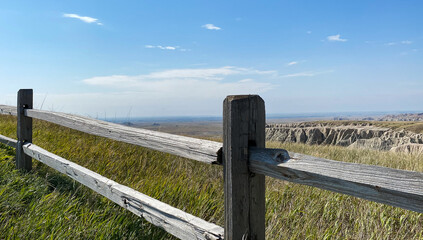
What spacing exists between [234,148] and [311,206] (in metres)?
2.73

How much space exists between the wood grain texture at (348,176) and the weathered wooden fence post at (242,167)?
0.09 meters

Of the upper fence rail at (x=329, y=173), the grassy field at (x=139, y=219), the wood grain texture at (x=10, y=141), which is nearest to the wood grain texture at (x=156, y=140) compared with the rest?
the upper fence rail at (x=329, y=173)

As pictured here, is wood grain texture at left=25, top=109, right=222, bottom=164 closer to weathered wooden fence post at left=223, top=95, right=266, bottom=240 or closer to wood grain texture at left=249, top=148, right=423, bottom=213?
weathered wooden fence post at left=223, top=95, right=266, bottom=240

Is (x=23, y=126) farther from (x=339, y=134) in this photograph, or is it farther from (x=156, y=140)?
(x=339, y=134)

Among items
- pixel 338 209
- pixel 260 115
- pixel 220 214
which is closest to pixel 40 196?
pixel 220 214

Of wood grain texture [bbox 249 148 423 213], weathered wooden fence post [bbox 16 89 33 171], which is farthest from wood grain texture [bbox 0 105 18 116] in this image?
wood grain texture [bbox 249 148 423 213]

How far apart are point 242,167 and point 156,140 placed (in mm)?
1030

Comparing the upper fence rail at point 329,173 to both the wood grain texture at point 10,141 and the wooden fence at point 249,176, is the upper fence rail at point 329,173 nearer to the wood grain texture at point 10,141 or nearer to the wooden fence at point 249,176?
the wooden fence at point 249,176

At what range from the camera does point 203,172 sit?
20.9ft

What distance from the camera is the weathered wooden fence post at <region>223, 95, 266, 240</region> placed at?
2.06 m

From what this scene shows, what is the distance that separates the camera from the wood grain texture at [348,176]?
1.46m

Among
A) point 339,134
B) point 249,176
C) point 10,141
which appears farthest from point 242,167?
point 339,134

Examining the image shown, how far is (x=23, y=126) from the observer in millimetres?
5484

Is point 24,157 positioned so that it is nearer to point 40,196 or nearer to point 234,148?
point 40,196
